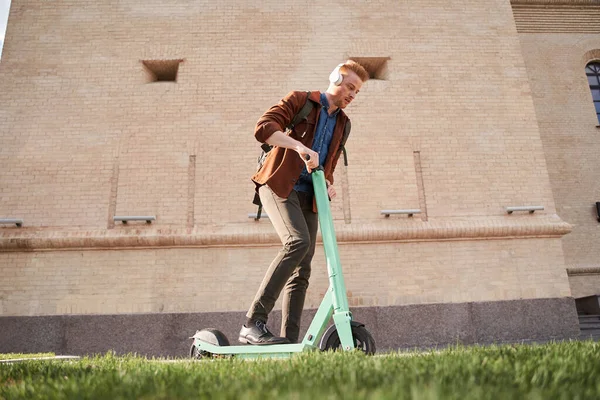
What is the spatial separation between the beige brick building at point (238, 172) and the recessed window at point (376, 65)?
4 cm

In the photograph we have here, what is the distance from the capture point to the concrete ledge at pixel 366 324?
20.8 feet

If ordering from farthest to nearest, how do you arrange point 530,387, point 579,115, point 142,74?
1. point 579,115
2. point 142,74
3. point 530,387

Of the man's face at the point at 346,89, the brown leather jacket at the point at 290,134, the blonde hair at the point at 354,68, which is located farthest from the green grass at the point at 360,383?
the blonde hair at the point at 354,68

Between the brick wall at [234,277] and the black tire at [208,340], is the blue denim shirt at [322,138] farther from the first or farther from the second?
the brick wall at [234,277]

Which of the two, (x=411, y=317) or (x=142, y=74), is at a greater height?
(x=142, y=74)

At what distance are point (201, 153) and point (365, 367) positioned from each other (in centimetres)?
599

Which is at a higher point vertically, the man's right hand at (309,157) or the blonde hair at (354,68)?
the blonde hair at (354,68)

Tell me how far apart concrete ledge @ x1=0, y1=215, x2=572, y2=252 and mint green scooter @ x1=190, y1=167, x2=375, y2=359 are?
386 centimetres

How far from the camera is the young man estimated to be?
2.95 m

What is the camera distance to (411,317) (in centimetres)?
667

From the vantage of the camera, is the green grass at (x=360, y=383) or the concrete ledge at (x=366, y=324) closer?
the green grass at (x=360, y=383)

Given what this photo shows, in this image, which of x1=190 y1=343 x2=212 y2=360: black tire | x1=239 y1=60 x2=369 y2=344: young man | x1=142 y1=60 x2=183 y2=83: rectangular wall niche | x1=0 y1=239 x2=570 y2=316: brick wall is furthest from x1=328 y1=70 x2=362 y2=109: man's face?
x1=142 y1=60 x2=183 y2=83: rectangular wall niche

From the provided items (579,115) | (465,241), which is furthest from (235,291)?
(579,115)

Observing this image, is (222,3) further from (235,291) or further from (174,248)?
(235,291)
